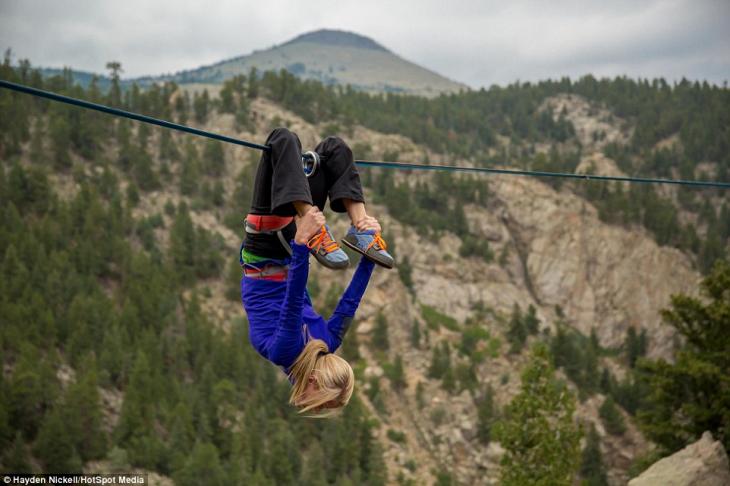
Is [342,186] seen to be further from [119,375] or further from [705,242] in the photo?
[705,242]

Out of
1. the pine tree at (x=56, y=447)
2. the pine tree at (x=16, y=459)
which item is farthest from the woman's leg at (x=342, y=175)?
the pine tree at (x=16, y=459)

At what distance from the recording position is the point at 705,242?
61.0m

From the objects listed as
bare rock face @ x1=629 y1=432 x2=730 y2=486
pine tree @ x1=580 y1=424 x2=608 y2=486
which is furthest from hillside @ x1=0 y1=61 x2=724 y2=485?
bare rock face @ x1=629 y1=432 x2=730 y2=486

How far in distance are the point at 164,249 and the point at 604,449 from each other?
33.3 meters

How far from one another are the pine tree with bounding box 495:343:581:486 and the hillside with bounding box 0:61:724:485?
22.5 ft

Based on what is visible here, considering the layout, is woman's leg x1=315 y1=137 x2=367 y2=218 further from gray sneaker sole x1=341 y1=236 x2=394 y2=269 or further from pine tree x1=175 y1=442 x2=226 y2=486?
pine tree x1=175 y1=442 x2=226 y2=486

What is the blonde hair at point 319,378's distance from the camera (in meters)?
4.48

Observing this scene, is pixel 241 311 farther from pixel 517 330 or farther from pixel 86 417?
pixel 517 330

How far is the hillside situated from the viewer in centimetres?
2919

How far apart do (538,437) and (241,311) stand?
2709 centimetres

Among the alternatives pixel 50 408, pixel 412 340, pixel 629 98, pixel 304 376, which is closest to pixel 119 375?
pixel 50 408

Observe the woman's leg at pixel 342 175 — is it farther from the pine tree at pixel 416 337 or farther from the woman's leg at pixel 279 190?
the pine tree at pixel 416 337

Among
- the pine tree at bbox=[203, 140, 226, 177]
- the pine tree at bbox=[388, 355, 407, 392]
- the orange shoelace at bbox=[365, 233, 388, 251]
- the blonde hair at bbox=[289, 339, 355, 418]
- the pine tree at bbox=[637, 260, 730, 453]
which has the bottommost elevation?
the pine tree at bbox=[388, 355, 407, 392]

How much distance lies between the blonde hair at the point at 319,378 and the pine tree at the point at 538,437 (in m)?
17.0
